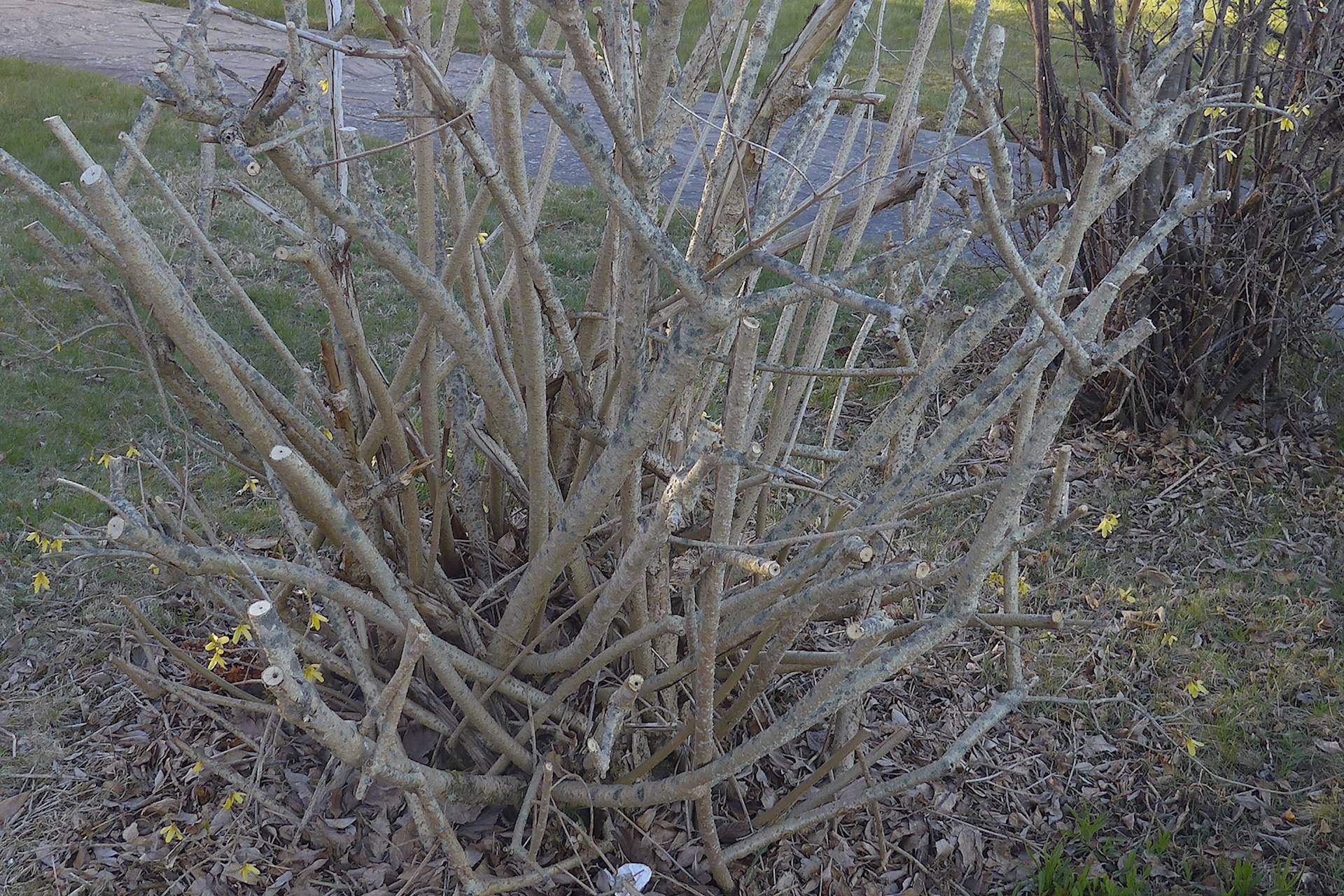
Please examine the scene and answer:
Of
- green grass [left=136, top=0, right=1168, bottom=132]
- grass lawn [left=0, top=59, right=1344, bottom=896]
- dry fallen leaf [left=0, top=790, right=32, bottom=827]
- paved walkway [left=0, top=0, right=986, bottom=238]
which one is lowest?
dry fallen leaf [left=0, top=790, right=32, bottom=827]

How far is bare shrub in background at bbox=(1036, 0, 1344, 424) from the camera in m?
4.12

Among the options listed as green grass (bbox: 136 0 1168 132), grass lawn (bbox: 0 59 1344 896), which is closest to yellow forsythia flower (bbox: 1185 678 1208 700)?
grass lawn (bbox: 0 59 1344 896)

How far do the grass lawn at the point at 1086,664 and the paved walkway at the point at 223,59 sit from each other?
7.94ft

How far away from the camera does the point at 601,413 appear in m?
2.33

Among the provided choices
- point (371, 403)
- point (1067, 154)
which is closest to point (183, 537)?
point (371, 403)

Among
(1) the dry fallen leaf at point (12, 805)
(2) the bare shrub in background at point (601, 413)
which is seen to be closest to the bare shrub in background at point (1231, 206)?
(2) the bare shrub in background at point (601, 413)

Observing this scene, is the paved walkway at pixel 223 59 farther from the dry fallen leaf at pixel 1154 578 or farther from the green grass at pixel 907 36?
the dry fallen leaf at pixel 1154 578

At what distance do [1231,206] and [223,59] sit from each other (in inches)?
283

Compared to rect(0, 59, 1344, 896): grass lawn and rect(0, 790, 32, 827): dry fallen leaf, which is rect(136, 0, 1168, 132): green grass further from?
rect(0, 790, 32, 827): dry fallen leaf

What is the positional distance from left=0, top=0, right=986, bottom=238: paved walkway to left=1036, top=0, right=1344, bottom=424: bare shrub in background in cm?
157

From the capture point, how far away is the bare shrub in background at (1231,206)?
4.12 m

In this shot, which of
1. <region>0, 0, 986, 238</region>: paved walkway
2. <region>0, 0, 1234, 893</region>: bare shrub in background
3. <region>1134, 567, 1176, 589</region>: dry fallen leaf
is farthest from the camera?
<region>0, 0, 986, 238</region>: paved walkway

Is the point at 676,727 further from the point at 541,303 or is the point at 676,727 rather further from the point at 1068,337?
the point at 1068,337

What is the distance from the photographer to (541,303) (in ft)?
7.06
